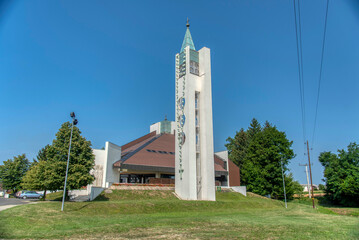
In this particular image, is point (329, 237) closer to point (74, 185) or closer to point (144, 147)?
point (74, 185)

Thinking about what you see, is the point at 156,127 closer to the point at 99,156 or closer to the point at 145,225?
the point at 99,156

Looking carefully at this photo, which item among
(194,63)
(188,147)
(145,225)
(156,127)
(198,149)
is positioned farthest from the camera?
(156,127)

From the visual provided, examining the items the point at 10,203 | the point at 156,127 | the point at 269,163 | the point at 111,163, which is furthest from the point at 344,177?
the point at 10,203

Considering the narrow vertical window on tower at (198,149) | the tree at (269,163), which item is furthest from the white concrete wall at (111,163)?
the tree at (269,163)

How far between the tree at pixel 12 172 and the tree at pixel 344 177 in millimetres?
61872

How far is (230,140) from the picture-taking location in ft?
284

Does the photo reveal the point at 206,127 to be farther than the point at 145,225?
Yes

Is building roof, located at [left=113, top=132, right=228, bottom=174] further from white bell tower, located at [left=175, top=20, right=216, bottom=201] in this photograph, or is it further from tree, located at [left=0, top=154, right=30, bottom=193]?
tree, located at [left=0, top=154, right=30, bottom=193]

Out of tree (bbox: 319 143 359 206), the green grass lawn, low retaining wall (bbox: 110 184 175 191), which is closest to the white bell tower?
low retaining wall (bbox: 110 184 175 191)

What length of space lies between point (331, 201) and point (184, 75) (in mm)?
46422

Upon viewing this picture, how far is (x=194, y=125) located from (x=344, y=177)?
38142mm

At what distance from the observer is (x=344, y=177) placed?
176 ft

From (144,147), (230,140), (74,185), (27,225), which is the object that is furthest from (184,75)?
(230,140)

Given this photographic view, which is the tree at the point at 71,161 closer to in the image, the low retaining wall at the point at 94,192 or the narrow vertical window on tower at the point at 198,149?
the low retaining wall at the point at 94,192
